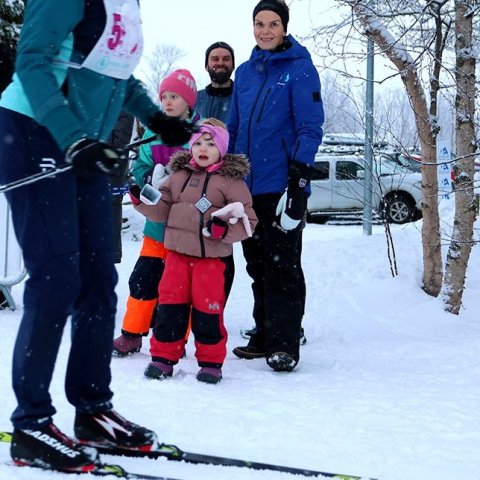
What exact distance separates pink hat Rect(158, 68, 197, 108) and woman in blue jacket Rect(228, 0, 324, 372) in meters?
0.37

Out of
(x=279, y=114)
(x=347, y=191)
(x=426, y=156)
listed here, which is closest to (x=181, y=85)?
(x=279, y=114)

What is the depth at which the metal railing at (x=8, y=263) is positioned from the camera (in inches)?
213

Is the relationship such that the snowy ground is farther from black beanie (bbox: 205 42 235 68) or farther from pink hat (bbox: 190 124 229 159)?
black beanie (bbox: 205 42 235 68)

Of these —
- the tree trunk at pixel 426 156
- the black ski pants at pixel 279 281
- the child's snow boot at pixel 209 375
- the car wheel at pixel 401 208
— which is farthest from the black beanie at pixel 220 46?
the car wheel at pixel 401 208

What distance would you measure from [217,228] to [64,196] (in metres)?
1.44

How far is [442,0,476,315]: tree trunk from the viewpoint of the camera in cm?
590

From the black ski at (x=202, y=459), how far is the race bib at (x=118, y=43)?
52.7 inches

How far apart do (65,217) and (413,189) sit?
14.2 meters

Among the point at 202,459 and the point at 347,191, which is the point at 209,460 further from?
the point at 347,191

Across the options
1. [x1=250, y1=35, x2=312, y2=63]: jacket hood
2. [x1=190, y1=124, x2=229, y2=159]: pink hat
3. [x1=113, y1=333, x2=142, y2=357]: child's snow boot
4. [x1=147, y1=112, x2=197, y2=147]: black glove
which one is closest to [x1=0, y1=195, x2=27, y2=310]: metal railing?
[x1=113, y1=333, x2=142, y2=357]: child's snow boot

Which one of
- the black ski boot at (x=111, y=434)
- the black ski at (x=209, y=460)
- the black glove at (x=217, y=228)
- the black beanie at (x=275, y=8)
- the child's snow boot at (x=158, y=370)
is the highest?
the black beanie at (x=275, y=8)

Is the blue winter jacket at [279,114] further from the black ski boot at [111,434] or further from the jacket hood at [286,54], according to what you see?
the black ski boot at [111,434]

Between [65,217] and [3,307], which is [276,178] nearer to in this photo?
[65,217]

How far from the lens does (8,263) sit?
547 cm
